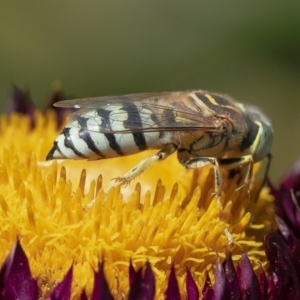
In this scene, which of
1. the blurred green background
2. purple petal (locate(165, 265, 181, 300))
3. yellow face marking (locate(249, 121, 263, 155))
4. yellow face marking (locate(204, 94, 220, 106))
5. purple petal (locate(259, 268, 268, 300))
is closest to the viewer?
purple petal (locate(165, 265, 181, 300))

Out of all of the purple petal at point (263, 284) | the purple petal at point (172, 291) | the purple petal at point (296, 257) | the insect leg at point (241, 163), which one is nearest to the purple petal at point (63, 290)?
the purple petal at point (172, 291)

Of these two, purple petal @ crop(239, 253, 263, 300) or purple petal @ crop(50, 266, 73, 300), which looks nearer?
purple petal @ crop(50, 266, 73, 300)

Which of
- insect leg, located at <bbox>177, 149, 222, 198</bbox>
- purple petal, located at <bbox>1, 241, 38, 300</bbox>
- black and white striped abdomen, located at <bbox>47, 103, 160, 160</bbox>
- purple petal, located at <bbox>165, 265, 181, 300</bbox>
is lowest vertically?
Result: purple petal, located at <bbox>165, 265, 181, 300</bbox>

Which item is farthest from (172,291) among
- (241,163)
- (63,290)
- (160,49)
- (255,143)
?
(160,49)

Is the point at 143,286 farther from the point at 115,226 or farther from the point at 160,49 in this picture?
the point at 160,49

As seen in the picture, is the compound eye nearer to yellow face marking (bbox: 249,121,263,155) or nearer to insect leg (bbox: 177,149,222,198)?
yellow face marking (bbox: 249,121,263,155)

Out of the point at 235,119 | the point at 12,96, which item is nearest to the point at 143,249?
the point at 235,119

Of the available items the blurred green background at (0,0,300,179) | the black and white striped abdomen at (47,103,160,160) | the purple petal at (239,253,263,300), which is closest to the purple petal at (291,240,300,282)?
the purple petal at (239,253,263,300)
